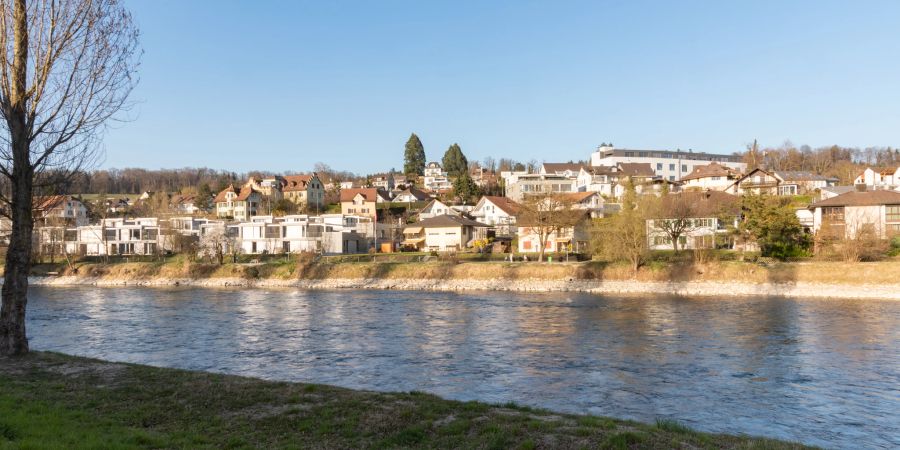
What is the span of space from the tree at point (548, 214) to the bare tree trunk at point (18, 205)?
3809cm

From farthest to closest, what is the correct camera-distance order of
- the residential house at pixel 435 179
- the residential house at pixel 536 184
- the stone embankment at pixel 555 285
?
the residential house at pixel 435 179 → the residential house at pixel 536 184 → the stone embankment at pixel 555 285

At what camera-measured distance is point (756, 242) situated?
4303 cm

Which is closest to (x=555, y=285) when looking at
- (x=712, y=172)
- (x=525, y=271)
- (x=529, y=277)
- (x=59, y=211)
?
(x=529, y=277)

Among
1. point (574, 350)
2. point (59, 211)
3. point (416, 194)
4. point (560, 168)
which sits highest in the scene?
point (560, 168)

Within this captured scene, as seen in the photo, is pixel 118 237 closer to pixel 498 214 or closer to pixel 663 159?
pixel 498 214

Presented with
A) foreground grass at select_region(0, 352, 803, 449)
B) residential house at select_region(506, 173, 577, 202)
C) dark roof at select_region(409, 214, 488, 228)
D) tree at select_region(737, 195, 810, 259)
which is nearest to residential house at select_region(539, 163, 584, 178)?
residential house at select_region(506, 173, 577, 202)

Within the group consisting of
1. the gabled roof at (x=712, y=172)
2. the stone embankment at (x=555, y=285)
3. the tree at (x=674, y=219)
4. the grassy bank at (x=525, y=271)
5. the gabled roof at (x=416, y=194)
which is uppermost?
the gabled roof at (x=712, y=172)

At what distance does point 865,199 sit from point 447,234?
36.1m

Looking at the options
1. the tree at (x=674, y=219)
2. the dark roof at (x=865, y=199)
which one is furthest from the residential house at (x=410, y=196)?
the dark roof at (x=865, y=199)

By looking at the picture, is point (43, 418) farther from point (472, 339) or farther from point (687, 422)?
point (472, 339)

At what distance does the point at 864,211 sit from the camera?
47.2 metres

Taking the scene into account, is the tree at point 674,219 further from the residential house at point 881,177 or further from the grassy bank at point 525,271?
the residential house at point 881,177

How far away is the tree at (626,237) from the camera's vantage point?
3912 centimetres

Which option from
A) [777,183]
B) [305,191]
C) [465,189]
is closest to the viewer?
[777,183]
